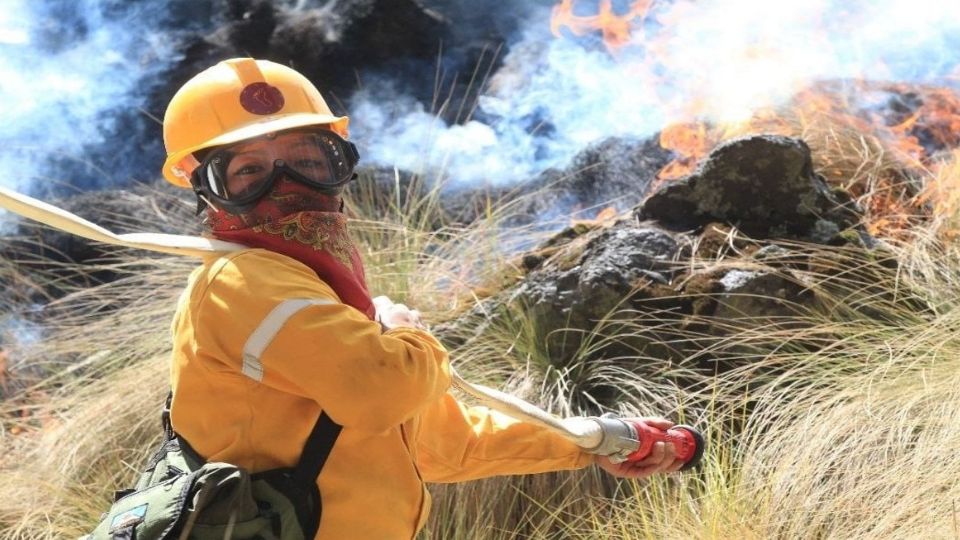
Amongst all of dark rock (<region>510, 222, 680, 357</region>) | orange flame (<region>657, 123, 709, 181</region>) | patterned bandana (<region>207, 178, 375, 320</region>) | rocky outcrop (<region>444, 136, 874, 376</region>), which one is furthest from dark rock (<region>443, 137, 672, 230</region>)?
patterned bandana (<region>207, 178, 375, 320</region>)

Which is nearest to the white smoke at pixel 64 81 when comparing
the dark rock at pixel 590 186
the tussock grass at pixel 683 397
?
the tussock grass at pixel 683 397

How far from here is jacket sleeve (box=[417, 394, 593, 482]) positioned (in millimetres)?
2365

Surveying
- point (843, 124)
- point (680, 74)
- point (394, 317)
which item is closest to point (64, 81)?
point (680, 74)

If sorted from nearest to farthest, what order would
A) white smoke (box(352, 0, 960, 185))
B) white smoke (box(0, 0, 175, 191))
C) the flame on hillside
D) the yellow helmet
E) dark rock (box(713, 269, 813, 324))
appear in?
the yellow helmet → dark rock (box(713, 269, 813, 324)) → the flame on hillside → white smoke (box(352, 0, 960, 185)) → white smoke (box(0, 0, 175, 191))

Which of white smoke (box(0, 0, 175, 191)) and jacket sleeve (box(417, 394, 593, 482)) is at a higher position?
jacket sleeve (box(417, 394, 593, 482))

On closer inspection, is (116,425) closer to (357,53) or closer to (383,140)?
(383,140)

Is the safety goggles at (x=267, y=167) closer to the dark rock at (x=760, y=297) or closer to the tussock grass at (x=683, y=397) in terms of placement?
the tussock grass at (x=683, y=397)

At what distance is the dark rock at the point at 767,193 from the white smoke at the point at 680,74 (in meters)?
1.57

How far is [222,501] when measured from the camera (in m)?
1.85

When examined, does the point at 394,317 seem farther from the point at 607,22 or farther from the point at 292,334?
the point at 607,22

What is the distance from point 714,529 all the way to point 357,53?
552 centimetres

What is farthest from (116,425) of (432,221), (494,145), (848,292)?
(494,145)

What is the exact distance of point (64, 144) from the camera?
660 centimetres

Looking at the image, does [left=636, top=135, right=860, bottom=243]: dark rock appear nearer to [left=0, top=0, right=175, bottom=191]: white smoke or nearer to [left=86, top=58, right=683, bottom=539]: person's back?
[left=86, top=58, right=683, bottom=539]: person's back
